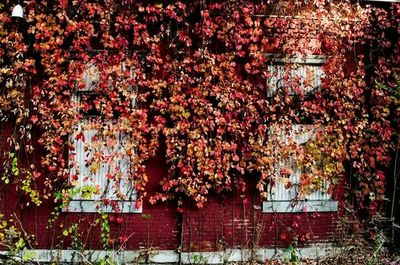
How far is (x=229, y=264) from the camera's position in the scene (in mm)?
7898

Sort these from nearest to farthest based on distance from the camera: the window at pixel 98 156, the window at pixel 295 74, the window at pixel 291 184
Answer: the window at pixel 98 156 < the window at pixel 291 184 < the window at pixel 295 74

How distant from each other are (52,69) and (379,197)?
655cm

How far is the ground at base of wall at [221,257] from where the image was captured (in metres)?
7.62

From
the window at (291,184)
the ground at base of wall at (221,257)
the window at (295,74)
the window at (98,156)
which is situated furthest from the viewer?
the window at (295,74)

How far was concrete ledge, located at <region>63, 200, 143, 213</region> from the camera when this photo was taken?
7885 millimetres

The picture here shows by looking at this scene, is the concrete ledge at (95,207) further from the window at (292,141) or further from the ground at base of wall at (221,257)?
the window at (292,141)

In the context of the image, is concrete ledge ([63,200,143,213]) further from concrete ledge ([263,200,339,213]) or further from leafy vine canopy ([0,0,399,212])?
concrete ledge ([263,200,339,213])

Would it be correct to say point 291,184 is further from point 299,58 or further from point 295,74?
point 299,58

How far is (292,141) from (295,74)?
1.35m

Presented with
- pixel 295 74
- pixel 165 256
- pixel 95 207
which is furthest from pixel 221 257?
pixel 295 74

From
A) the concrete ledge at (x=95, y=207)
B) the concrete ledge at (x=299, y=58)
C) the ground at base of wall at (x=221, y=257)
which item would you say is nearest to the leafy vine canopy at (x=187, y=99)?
the concrete ledge at (x=299, y=58)

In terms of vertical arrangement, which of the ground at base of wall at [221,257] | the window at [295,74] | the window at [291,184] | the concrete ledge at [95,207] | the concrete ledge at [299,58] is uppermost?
the concrete ledge at [299,58]

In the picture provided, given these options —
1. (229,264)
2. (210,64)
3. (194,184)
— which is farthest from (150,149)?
(229,264)

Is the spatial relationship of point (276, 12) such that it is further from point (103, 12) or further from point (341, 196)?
point (341, 196)
